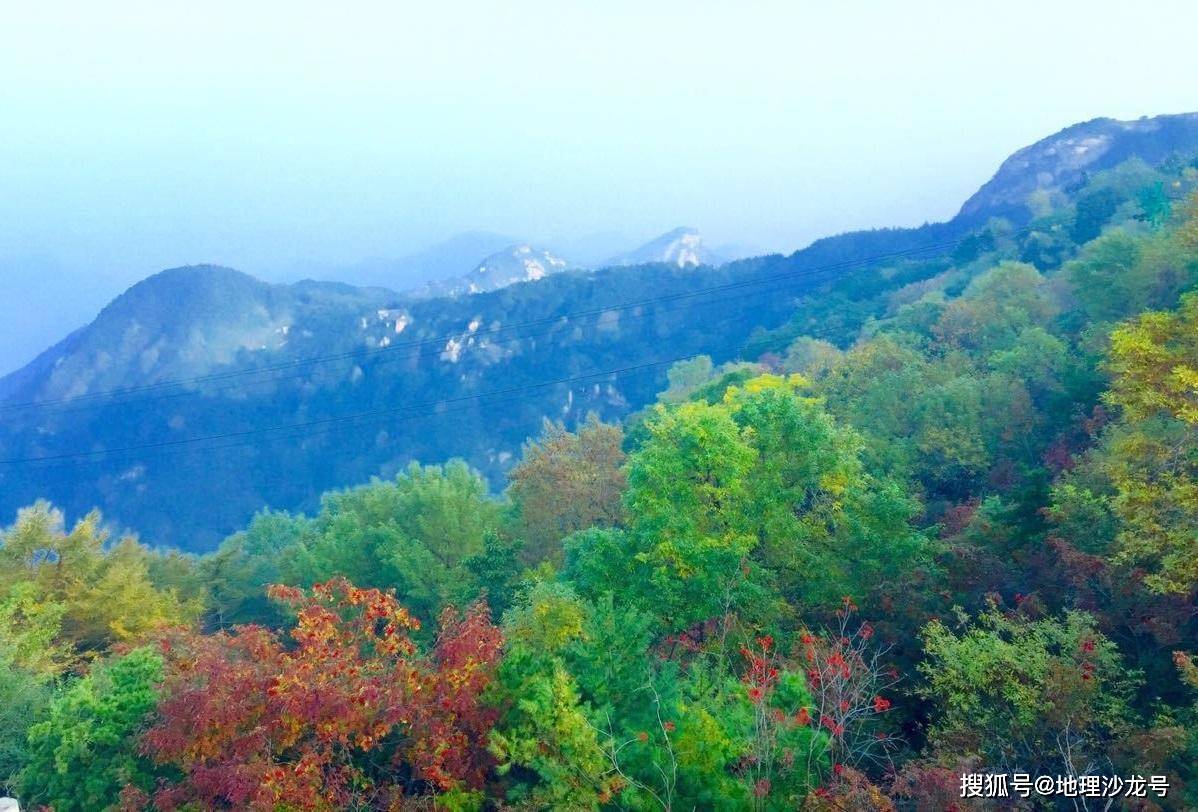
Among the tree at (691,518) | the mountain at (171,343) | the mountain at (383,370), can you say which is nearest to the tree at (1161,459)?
the tree at (691,518)

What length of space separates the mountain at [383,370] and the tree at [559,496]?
74011 mm

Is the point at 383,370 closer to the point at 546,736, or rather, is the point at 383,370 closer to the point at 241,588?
the point at 241,588

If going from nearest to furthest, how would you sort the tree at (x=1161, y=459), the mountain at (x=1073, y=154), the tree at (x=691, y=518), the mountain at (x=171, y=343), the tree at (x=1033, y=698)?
the tree at (x=1033, y=698) → the tree at (x=1161, y=459) → the tree at (x=691, y=518) → the mountain at (x=1073, y=154) → the mountain at (x=171, y=343)

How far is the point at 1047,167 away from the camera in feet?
463

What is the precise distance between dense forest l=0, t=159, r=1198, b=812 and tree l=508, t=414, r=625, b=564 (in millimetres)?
4310

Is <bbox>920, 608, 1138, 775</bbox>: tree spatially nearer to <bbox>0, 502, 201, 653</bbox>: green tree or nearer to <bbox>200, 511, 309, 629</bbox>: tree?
<bbox>0, 502, 201, 653</bbox>: green tree

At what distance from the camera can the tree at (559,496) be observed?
110 feet

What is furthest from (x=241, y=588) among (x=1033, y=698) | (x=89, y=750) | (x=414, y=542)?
(x=1033, y=698)

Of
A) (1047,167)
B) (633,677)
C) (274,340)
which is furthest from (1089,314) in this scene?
(274,340)

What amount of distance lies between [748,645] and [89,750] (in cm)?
1342

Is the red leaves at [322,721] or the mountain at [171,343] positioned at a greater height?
the mountain at [171,343]

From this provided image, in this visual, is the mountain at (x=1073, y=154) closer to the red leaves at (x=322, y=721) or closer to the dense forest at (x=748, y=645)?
the dense forest at (x=748, y=645)

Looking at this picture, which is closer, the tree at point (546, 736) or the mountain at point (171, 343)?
the tree at point (546, 736)

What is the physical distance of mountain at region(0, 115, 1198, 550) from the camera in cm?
13775
